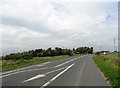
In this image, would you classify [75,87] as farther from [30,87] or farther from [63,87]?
[30,87]

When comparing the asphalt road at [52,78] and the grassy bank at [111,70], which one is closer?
the asphalt road at [52,78]

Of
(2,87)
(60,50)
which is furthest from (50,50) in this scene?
(2,87)

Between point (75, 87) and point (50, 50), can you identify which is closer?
point (75, 87)

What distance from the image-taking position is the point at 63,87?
40.1 feet

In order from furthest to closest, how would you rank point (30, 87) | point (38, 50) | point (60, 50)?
point (60, 50), point (38, 50), point (30, 87)

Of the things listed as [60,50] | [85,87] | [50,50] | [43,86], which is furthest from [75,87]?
[60,50]

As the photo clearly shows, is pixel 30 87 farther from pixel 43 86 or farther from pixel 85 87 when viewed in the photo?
pixel 85 87

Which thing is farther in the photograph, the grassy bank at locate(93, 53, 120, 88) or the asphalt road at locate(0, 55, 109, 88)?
the grassy bank at locate(93, 53, 120, 88)

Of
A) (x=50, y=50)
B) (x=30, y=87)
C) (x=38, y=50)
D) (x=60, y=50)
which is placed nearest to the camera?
(x=30, y=87)

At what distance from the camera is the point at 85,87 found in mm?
12188

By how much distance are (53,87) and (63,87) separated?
0.48 metres

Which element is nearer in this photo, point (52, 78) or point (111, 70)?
point (52, 78)

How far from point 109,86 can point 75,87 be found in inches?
70.4

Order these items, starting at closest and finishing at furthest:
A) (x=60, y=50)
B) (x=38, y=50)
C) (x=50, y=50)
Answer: (x=38, y=50)
(x=50, y=50)
(x=60, y=50)
